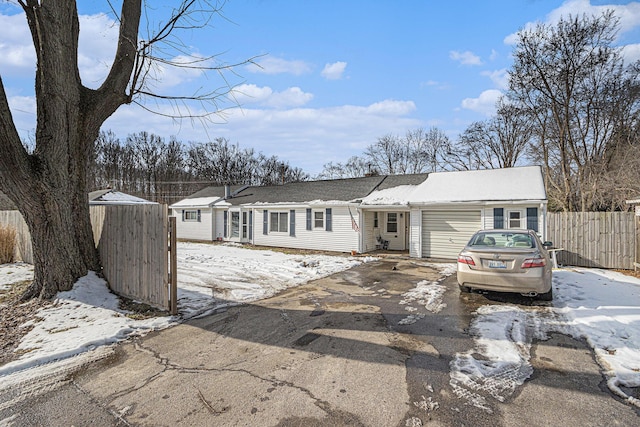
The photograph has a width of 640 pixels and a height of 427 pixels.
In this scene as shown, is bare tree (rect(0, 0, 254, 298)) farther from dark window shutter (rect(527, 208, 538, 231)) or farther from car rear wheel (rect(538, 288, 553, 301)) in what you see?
dark window shutter (rect(527, 208, 538, 231))

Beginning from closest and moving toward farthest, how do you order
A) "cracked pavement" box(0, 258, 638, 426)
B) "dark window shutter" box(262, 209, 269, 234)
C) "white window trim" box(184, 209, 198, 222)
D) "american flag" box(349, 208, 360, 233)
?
"cracked pavement" box(0, 258, 638, 426) → "american flag" box(349, 208, 360, 233) → "dark window shutter" box(262, 209, 269, 234) → "white window trim" box(184, 209, 198, 222)

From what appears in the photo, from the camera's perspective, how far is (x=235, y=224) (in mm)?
19922

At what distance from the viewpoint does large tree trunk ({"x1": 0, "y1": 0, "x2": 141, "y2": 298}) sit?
5293mm

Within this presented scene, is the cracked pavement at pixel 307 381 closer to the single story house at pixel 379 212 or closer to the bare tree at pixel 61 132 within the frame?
the bare tree at pixel 61 132

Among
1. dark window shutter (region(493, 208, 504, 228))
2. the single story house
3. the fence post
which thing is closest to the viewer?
→ the fence post

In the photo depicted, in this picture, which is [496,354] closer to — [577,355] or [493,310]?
[577,355]

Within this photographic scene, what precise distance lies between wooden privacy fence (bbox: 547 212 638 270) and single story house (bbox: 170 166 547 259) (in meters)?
0.70

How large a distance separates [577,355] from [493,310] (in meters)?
1.81

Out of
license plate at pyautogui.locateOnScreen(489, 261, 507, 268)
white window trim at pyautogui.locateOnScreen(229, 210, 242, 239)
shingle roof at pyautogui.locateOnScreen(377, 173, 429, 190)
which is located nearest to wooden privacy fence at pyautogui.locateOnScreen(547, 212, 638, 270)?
shingle roof at pyautogui.locateOnScreen(377, 173, 429, 190)

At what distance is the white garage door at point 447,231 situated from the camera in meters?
12.8

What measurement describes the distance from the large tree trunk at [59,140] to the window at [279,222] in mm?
11688

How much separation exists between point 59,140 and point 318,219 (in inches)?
464

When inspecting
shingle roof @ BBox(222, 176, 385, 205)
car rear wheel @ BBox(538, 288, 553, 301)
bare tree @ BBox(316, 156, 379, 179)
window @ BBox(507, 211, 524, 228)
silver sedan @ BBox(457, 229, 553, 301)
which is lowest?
car rear wheel @ BBox(538, 288, 553, 301)

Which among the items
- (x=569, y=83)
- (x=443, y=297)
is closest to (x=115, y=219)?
(x=443, y=297)
